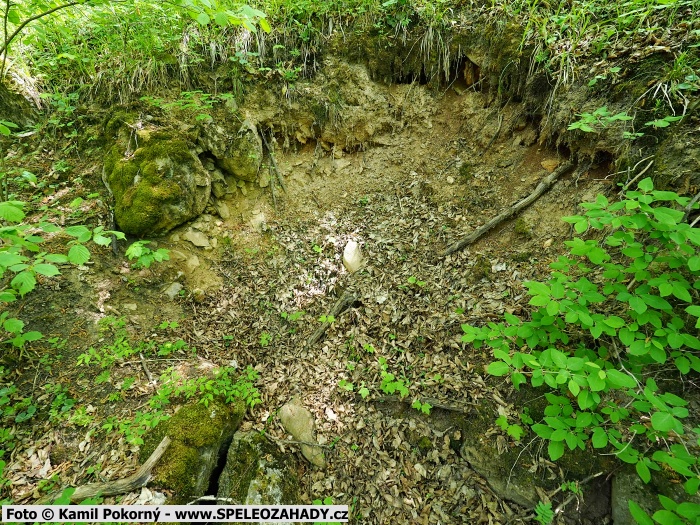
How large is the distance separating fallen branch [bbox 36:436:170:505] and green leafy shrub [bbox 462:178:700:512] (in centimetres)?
304

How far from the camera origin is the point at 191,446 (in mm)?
2889

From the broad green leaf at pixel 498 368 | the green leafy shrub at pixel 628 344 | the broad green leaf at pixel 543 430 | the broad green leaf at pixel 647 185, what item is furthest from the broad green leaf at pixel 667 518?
the broad green leaf at pixel 647 185

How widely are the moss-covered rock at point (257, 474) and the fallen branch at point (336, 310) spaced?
4.22 feet

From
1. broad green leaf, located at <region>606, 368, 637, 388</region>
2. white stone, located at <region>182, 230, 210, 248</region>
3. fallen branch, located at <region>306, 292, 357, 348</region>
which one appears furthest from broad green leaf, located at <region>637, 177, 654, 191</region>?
white stone, located at <region>182, 230, 210, 248</region>

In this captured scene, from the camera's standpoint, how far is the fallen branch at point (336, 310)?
13.5 ft

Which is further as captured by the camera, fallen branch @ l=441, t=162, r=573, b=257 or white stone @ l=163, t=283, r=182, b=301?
white stone @ l=163, t=283, r=182, b=301

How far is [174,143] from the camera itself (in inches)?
175

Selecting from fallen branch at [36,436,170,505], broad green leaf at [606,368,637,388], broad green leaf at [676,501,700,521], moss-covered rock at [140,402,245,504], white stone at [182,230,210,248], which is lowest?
moss-covered rock at [140,402,245,504]

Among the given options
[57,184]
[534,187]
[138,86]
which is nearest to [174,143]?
[138,86]

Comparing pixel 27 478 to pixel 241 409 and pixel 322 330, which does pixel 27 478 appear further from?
pixel 322 330

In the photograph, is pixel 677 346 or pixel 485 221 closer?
pixel 677 346

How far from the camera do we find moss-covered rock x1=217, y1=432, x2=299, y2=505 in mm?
2822

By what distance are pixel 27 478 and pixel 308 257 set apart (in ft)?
12.1

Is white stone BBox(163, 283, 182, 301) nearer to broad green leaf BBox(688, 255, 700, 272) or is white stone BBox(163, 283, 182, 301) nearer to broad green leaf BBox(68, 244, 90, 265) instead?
broad green leaf BBox(68, 244, 90, 265)
